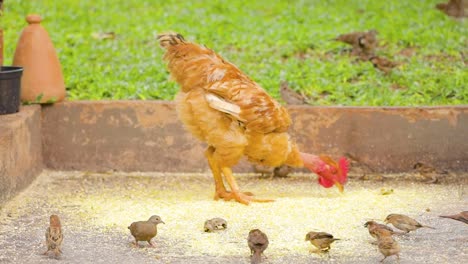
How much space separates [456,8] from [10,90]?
320 inches

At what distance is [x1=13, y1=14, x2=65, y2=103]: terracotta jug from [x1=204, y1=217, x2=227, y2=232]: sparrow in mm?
3203

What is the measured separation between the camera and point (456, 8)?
14961mm

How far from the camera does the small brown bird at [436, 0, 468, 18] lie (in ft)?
48.7

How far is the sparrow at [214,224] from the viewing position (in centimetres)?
791

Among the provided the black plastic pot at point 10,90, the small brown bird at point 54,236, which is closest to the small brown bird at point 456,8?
the black plastic pot at point 10,90

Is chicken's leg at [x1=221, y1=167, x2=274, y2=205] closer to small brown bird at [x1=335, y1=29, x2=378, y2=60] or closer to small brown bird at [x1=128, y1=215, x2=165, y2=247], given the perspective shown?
small brown bird at [x1=128, y1=215, x2=165, y2=247]

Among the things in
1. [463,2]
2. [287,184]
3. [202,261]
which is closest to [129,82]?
[287,184]

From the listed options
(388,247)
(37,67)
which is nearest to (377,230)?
(388,247)

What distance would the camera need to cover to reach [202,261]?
718 cm

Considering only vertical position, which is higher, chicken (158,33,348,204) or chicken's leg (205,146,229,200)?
chicken (158,33,348,204)

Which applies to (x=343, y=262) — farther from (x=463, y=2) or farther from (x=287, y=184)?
(x=463, y=2)

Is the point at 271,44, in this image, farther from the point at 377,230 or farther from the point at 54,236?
the point at 54,236

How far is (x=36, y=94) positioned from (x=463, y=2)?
7.66 metres

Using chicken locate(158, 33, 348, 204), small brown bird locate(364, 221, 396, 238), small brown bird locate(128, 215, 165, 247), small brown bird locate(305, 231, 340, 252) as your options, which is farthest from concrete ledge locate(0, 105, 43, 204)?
small brown bird locate(364, 221, 396, 238)
